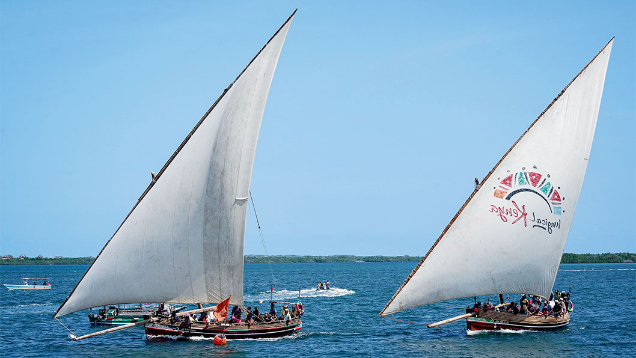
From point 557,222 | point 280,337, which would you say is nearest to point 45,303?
point 280,337

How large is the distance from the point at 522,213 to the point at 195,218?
63.7ft

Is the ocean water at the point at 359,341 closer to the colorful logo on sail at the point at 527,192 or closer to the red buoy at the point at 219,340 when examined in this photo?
the red buoy at the point at 219,340

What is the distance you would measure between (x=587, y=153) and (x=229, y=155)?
21927 mm

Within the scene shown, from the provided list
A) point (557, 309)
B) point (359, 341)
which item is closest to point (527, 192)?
point (557, 309)

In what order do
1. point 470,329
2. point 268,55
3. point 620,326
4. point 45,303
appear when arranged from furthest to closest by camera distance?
point 45,303 < point 620,326 < point 470,329 < point 268,55

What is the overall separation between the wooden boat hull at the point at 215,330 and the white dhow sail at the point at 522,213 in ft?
26.5

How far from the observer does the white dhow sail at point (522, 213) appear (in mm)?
40875

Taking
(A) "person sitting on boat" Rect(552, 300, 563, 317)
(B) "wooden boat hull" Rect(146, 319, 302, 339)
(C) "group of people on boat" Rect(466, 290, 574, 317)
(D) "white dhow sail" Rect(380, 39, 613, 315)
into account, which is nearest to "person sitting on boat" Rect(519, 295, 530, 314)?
(C) "group of people on boat" Rect(466, 290, 574, 317)

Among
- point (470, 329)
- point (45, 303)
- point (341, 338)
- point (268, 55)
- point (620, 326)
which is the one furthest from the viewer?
point (45, 303)

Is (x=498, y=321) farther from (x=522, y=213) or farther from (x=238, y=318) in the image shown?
(x=238, y=318)

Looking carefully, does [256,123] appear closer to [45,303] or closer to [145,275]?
[145,275]

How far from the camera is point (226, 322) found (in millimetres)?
41844

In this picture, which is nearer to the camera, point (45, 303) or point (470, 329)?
point (470, 329)

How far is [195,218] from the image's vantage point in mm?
38500
